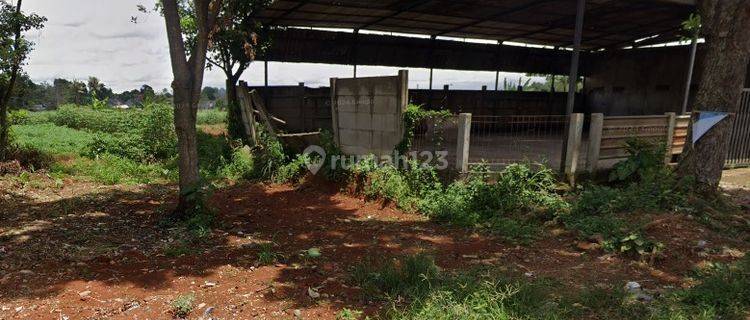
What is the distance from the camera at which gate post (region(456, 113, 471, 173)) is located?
6754 mm

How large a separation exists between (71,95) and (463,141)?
105ft

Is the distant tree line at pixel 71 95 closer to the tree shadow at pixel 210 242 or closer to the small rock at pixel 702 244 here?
the tree shadow at pixel 210 242

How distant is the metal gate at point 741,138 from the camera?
8758 mm

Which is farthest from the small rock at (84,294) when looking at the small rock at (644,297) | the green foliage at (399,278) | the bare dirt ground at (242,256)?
the small rock at (644,297)

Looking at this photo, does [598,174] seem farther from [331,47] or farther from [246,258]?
[331,47]

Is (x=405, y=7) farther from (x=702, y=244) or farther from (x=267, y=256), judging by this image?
(x=702, y=244)

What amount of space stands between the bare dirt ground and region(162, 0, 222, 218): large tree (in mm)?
586

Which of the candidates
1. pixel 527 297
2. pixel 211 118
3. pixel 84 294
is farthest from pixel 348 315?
pixel 211 118

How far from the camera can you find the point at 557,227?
569 centimetres

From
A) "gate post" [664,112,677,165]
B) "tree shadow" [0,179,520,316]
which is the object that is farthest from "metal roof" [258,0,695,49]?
"tree shadow" [0,179,520,316]

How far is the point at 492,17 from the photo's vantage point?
1102 cm

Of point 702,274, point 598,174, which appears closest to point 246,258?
point 702,274

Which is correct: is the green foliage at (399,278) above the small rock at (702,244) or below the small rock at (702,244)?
below

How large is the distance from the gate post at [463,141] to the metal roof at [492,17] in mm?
4212
